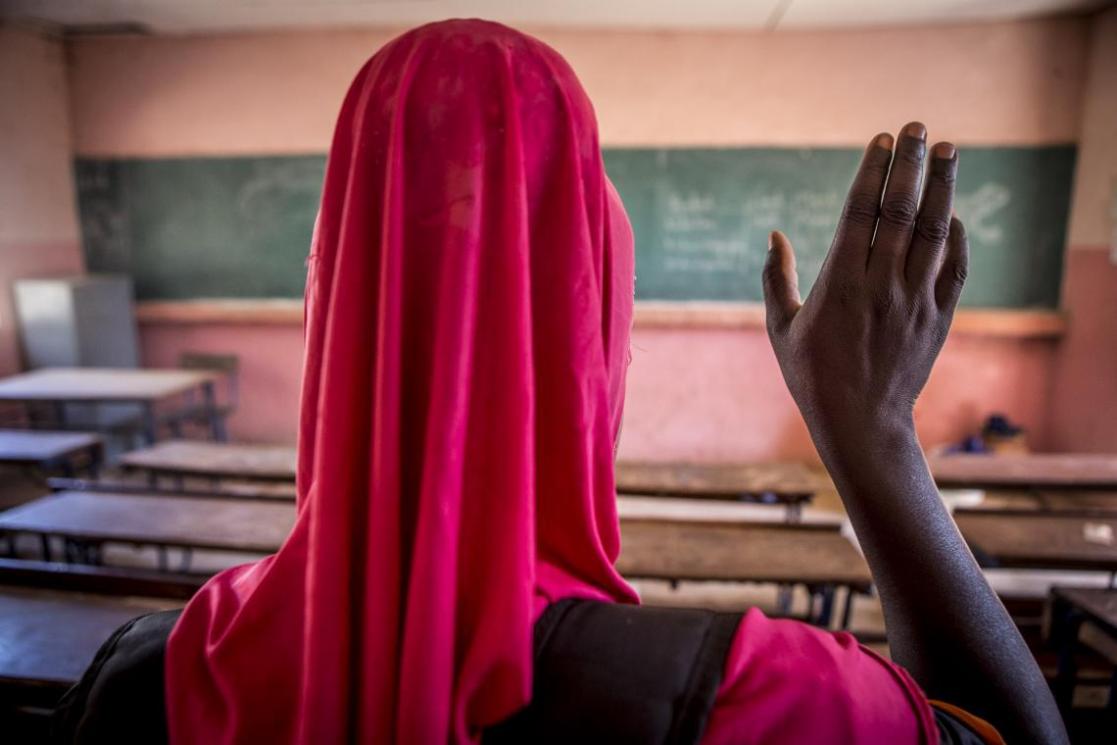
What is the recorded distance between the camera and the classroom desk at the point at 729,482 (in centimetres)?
253

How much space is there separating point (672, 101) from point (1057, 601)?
3.56 metres

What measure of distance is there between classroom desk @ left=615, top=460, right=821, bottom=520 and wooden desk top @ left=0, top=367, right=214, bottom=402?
2639mm

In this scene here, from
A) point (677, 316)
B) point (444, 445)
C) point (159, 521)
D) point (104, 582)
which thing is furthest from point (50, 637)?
point (677, 316)

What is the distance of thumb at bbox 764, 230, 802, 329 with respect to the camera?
738 mm

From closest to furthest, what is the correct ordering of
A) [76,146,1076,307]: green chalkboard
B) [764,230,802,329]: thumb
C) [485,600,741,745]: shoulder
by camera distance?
[485,600,741,745]: shoulder < [764,230,802,329]: thumb < [76,146,1076,307]: green chalkboard

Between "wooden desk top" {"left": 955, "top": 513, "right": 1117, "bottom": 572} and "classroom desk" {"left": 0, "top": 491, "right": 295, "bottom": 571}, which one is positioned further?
"classroom desk" {"left": 0, "top": 491, "right": 295, "bottom": 571}

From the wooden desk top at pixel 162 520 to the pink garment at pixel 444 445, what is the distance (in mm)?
1525

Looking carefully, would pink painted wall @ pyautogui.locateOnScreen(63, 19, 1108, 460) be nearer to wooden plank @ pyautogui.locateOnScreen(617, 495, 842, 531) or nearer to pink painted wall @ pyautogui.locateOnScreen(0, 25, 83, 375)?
pink painted wall @ pyautogui.locateOnScreen(0, 25, 83, 375)

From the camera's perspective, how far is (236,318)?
4.74 metres

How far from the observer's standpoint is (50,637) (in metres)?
1.58

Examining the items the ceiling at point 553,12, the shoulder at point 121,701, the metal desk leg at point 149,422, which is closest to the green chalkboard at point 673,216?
the ceiling at point 553,12

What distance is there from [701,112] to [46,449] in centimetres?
410

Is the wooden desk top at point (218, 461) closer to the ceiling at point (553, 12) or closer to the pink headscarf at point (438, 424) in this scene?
the pink headscarf at point (438, 424)

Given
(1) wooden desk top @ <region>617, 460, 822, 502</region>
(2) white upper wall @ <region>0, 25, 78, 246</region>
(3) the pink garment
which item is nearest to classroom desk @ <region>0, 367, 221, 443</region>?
(2) white upper wall @ <region>0, 25, 78, 246</region>
